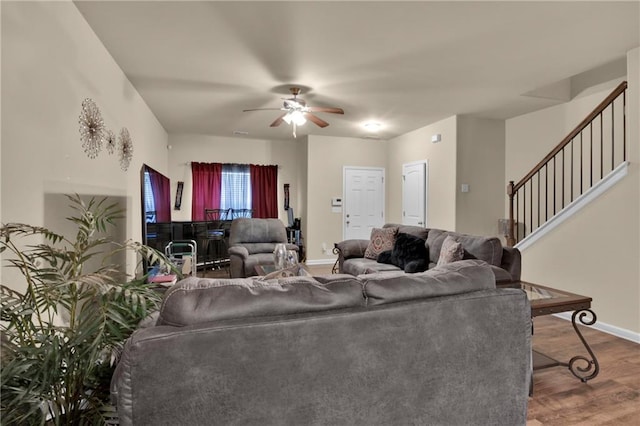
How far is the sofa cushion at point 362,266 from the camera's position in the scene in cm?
387

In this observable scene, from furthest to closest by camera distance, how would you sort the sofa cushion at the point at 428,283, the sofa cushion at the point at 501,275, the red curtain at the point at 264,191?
the red curtain at the point at 264,191 → the sofa cushion at the point at 501,275 → the sofa cushion at the point at 428,283

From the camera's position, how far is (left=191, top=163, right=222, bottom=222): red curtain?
7.09 metres

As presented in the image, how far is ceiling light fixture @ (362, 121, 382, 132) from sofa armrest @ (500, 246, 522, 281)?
11.5 ft

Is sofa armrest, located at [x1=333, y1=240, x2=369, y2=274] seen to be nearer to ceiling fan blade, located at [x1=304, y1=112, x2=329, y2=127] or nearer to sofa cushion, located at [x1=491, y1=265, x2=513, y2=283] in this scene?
ceiling fan blade, located at [x1=304, y1=112, x2=329, y2=127]

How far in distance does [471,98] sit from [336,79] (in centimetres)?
200

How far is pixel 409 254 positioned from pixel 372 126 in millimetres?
3055

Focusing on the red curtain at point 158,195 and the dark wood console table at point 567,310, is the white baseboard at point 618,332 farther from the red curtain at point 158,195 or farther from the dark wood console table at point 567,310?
the red curtain at point 158,195

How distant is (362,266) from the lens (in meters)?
4.08

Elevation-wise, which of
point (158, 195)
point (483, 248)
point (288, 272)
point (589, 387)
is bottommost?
point (589, 387)

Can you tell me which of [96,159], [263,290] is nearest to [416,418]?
[263,290]

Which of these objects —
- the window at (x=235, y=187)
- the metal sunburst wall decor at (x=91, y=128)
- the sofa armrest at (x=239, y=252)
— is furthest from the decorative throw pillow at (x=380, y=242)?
the window at (x=235, y=187)

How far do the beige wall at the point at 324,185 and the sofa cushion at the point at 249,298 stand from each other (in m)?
5.58

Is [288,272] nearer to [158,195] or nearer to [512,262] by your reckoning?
[512,262]

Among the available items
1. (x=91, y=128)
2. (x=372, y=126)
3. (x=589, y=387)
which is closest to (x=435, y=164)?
(x=372, y=126)
